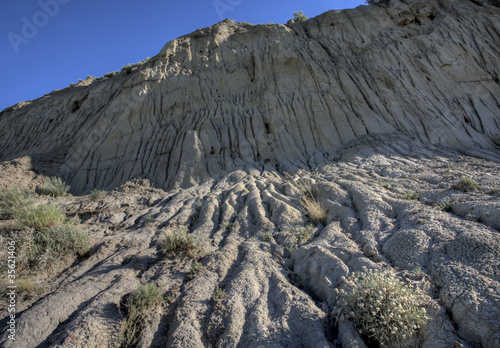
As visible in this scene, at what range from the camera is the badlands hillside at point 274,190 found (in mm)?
4168

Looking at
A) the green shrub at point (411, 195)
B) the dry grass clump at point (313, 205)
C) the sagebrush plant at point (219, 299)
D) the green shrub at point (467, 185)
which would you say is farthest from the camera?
A: the dry grass clump at point (313, 205)

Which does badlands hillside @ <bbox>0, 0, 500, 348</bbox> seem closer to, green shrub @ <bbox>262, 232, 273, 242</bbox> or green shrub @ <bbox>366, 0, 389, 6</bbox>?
green shrub @ <bbox>262, 232, 273, 242</bbox>

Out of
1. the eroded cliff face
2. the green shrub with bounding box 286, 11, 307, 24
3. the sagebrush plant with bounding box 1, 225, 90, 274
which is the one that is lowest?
the sagebrush plant with bounding box 1, 225, 90, 274

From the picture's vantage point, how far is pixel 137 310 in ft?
15.1

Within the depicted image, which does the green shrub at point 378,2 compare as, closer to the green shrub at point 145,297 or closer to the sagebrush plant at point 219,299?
the sagebrush plant at point 219,299

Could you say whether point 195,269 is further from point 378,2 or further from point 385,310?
point 378,2

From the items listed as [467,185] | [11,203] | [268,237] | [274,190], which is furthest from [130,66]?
[467,185]

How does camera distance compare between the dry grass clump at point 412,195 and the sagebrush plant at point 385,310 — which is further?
the dry grass clump at point 412,195

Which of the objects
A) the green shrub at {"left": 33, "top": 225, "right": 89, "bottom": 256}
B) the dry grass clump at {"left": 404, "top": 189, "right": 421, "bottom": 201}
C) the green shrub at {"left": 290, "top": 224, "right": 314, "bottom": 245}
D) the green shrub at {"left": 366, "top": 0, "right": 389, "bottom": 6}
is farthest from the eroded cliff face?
the green shrub at {"left": 290, "top": 224, "right": 314, "bottom": 245}

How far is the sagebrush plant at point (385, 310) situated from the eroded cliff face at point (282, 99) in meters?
8.76

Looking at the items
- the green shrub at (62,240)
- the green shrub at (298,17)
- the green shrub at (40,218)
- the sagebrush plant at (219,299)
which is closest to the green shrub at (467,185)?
the sagebrush plant at (219,299)

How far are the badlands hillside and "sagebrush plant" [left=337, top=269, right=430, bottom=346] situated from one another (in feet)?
0.09

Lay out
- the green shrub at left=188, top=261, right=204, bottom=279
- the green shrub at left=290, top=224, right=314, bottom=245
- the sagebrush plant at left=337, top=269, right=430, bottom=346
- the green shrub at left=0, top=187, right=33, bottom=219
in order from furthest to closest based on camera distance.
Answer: the green shrub at left=0, top=187, right=33, bottom=219 < the green shrub at left=290, top=224, right=314, bottom=245 < the green shrub at left=188, top=261, right=204, bottom=279 < the sagebrush plant at left=337, top=269, right=430, bottom=346

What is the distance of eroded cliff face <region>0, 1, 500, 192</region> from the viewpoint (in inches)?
534
